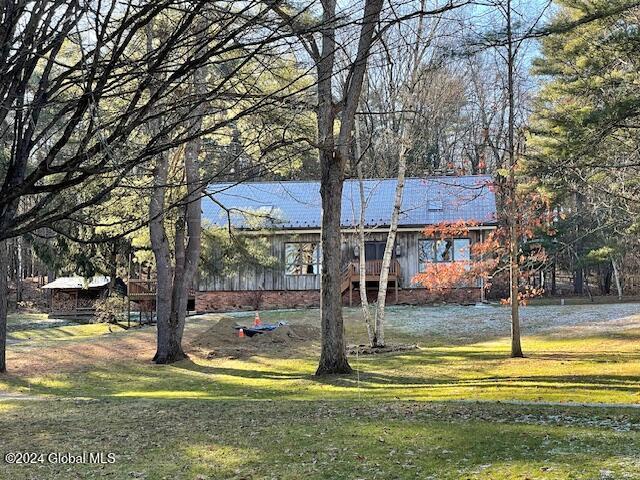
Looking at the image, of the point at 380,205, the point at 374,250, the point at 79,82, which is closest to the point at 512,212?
the point at 79,82

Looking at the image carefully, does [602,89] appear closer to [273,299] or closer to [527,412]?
[527,412]

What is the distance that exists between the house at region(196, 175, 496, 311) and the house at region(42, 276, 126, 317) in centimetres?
813

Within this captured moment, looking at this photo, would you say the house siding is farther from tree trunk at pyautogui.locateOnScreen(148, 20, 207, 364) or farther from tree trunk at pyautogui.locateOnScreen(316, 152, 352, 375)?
tree trunk at pyautogui.locateOnScreen(316, 152, 352, 375)

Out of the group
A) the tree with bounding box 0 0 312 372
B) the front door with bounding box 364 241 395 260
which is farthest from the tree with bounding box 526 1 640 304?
the front door with bounding box 364 241 395 260

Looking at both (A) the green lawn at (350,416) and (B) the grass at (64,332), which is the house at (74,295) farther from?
(A) the green lawn at (350,416)

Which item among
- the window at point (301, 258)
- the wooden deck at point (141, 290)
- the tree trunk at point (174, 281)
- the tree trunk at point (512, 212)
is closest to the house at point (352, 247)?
the window at point (301, 258)

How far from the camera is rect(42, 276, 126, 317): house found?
133 ft

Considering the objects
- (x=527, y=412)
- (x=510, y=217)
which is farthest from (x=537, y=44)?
(x=527, y=412)

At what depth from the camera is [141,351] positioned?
21.9 metres

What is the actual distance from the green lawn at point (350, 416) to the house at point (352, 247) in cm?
1267

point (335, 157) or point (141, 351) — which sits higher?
point (335, 157)

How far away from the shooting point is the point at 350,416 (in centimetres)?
892

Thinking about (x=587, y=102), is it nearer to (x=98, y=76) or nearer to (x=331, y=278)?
(x=331, y=278)

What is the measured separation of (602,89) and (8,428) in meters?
12.2
